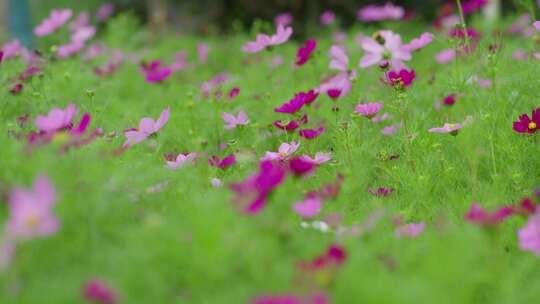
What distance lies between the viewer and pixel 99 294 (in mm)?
1002

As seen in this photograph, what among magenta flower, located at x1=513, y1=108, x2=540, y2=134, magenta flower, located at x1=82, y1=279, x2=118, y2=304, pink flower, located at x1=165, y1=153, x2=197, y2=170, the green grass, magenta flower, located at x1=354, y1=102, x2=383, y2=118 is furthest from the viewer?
magenta flower, located at x1=354, y1=102, x2=383, y2=118

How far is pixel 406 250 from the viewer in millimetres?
1434

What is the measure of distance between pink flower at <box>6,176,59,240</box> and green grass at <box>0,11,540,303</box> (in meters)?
0.10

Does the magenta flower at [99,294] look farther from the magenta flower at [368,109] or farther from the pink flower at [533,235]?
the magenta flower at [368,109]

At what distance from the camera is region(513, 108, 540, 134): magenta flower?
205cm

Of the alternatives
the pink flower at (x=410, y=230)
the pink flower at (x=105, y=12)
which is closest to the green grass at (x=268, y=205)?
the pink flower at (x=410, y=230)

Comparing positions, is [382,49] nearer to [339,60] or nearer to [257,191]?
[339,60]

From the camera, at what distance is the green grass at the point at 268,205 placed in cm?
113

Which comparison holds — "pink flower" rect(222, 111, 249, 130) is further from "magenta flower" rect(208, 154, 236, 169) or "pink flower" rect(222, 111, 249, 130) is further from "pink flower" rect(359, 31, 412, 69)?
"pink flower" rect(359, 31, 412, 69)

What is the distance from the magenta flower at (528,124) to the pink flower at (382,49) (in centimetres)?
47

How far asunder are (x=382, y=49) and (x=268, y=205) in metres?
1.21

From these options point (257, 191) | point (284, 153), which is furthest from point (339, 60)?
point (257, 191)

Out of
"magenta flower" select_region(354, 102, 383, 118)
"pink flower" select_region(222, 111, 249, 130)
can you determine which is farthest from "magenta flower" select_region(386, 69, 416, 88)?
"pink flower" select_region(222, 111, 249, 130)

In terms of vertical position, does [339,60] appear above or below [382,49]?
below
